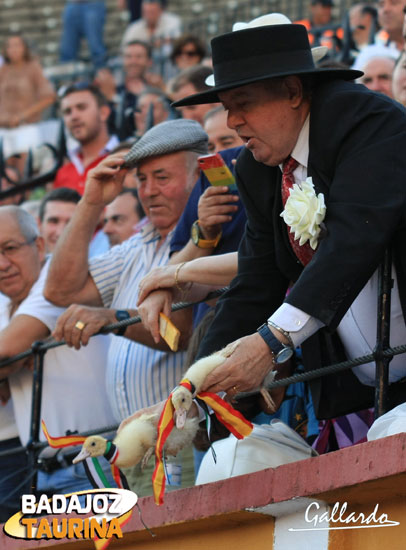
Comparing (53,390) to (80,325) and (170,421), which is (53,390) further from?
(170,421)

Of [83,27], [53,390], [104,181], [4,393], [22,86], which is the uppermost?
[104,181]

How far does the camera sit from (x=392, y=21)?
8672 mm

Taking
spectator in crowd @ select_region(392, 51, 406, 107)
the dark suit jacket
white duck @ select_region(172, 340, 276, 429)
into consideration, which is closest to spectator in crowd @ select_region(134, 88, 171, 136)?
spectator in crowd @ select_region(392, 51, 406, 107)

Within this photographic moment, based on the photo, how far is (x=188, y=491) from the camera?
3918 millimetres

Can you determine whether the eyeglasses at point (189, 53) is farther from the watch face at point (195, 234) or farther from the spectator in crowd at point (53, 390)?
the watch face at point (195, 234)

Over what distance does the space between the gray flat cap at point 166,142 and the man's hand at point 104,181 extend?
0.18 feet

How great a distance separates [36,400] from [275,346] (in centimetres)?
211

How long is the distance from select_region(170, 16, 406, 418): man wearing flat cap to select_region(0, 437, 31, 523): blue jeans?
200 centimetres

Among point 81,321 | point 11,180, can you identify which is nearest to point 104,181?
point 81,321

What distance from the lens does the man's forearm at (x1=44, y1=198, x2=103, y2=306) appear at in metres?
5.59

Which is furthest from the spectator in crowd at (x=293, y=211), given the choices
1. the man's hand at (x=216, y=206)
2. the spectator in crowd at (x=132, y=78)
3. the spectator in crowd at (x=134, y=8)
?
the spectator in crowd at (x=134, y=8)

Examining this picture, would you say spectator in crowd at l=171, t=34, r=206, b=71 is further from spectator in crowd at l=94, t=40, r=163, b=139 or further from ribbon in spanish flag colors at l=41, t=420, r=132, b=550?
ribbon in spanish flag colors at l=41, t=420, r=132, b=550

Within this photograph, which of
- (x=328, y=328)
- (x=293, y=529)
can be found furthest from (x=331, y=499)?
(x=328, y=328)

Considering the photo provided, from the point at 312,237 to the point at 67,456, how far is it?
230 centimetres
